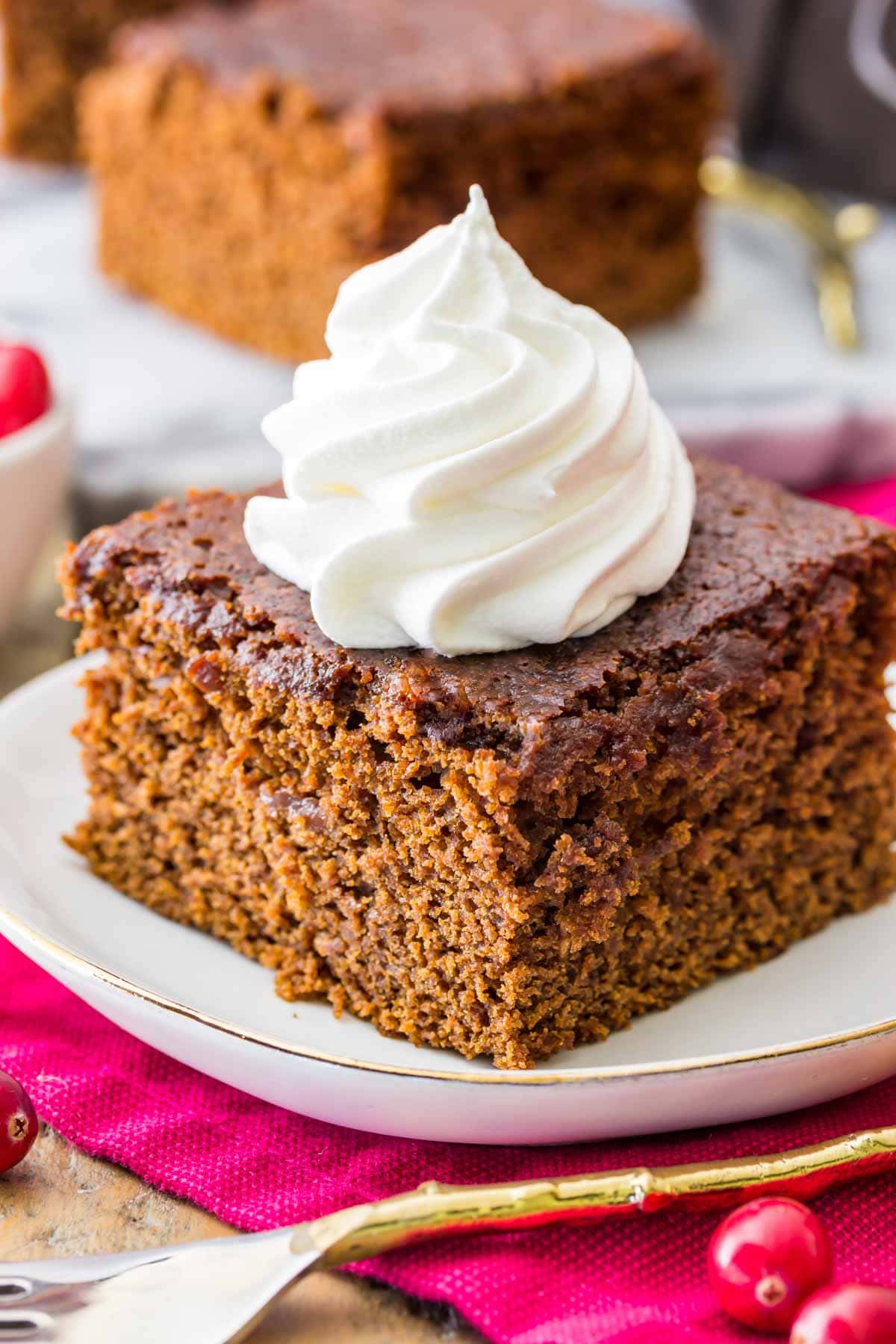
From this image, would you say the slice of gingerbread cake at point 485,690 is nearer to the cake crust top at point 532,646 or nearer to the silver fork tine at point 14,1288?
the cake crust top at point 532,646

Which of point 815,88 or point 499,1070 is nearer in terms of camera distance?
point 499,1070

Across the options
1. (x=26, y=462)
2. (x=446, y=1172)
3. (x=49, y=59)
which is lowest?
(x=446, y=1172)

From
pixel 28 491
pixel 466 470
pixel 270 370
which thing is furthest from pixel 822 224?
pixel 466 470

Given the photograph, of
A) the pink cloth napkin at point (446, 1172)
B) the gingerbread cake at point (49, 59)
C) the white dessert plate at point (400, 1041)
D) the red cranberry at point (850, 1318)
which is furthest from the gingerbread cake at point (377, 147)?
the red cranberry at point (850, 1318)

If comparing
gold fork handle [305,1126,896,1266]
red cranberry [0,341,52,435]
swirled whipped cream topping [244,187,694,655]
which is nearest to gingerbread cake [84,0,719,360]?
red cranberry [0,341,52,435]

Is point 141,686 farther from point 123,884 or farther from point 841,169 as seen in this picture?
point 841,169

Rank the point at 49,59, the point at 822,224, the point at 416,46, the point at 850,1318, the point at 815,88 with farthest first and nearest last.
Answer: the point at 815,88
the point at 49,59
the point at 822,224
the point at 416,46
the point at 850,1318

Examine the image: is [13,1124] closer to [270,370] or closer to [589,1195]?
[589,1195]

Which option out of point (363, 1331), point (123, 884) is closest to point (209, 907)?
point (123, 884)
